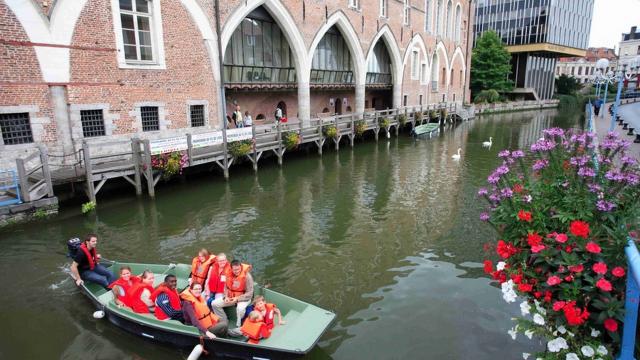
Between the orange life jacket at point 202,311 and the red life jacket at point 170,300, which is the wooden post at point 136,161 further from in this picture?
the orange life jacket at point 202,311

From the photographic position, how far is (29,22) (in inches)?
473

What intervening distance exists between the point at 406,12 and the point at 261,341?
3163 cm

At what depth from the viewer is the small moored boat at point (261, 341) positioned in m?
5.50

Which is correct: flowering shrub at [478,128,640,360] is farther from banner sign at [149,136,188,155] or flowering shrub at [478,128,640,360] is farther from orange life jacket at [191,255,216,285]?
banner sign at [149,136,188,155]

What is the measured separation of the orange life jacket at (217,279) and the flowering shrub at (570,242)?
4.21 m

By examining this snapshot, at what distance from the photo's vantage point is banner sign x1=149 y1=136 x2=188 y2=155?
1326 cm

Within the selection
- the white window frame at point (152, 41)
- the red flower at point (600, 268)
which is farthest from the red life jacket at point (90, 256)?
the white window frame at point (152, 41)

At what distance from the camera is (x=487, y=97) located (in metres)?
51.6

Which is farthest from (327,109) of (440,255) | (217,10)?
(440,255)

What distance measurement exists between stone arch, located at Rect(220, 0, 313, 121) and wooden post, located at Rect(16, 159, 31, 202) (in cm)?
970

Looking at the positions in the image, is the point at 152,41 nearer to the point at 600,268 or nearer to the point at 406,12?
the point at 600,268

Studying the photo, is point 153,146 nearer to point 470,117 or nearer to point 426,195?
point 426,195

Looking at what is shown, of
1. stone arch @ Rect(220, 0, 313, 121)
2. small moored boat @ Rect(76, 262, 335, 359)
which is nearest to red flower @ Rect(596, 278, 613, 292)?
small moored boat @ Rect(76, 262, 335, 359)

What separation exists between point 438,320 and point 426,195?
749cm
